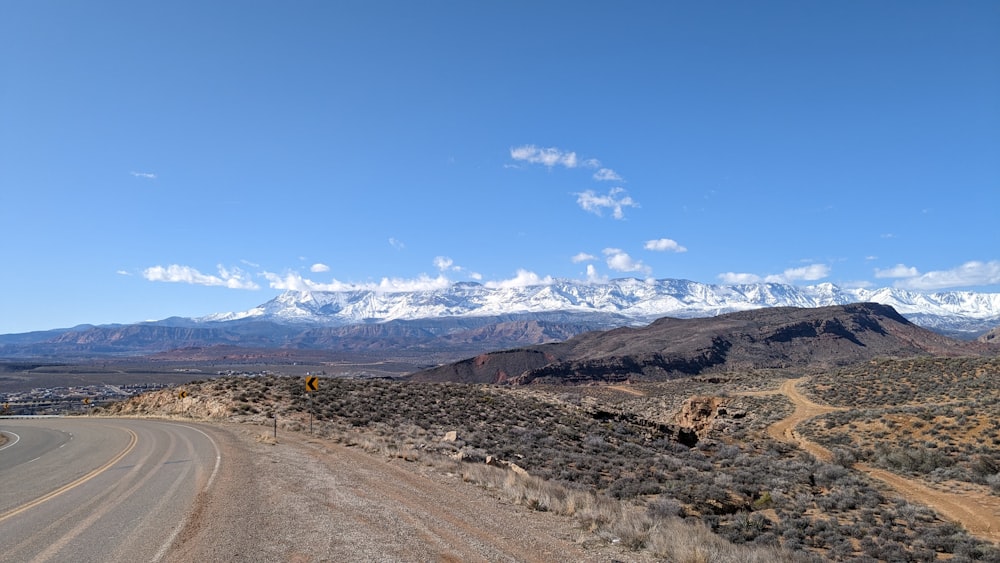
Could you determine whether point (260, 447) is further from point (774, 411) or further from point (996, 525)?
point (774, 411)

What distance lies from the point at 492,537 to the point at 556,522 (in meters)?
2.12

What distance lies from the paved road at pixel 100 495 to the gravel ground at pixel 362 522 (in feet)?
2.21

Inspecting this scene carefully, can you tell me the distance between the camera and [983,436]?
86.2 ft

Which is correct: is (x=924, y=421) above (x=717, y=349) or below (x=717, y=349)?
above

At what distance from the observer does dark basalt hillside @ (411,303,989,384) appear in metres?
114

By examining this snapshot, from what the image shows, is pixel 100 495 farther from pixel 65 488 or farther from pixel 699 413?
pixel 699 413

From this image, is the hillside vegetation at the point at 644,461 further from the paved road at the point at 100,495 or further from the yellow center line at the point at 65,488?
the yellow center line at the point at 65,488

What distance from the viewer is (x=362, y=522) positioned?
10773 millimetres

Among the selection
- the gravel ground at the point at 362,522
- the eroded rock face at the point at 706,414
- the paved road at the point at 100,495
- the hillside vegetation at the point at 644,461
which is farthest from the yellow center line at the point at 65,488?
the eroded rock face at the point at 706,414

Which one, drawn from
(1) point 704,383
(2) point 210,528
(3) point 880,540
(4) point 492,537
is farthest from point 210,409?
(1) point 704,383

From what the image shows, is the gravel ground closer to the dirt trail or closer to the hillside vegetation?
the hillside vegetation

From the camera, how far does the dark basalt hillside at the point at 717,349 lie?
375ft

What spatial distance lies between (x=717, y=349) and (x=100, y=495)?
129 metres

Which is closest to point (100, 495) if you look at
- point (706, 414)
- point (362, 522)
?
point (362, 522)
